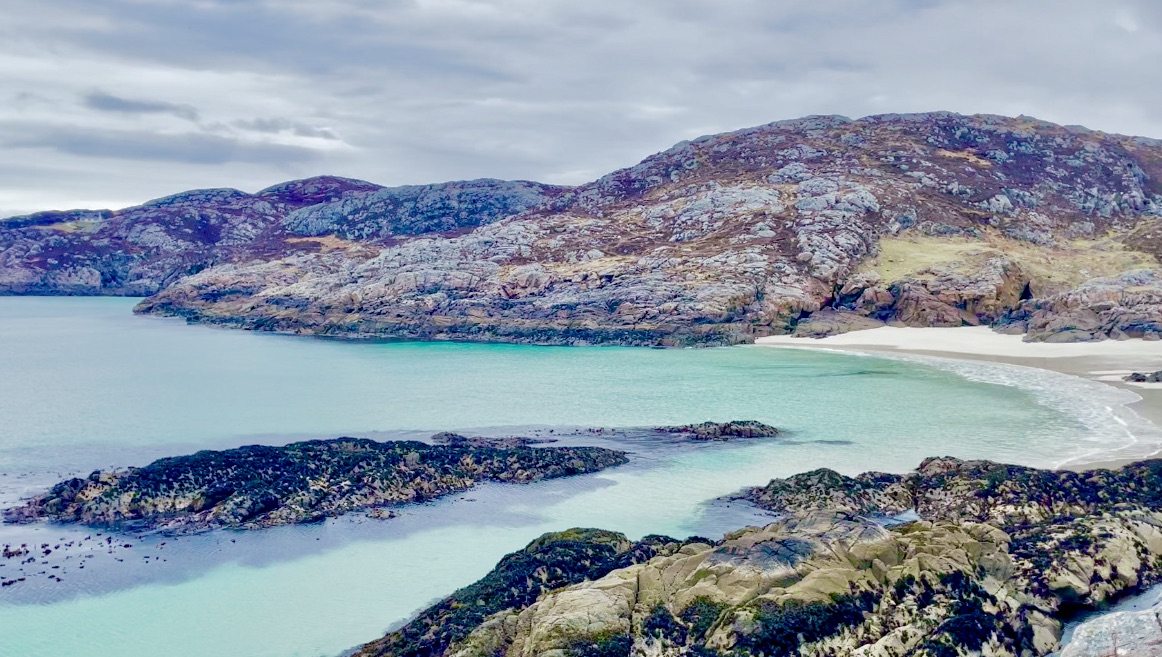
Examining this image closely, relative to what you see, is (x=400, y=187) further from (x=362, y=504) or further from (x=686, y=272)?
(x=362, y=504)

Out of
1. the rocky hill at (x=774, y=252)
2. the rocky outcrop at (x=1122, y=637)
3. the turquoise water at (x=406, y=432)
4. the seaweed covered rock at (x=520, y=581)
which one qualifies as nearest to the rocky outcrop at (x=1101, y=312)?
the rocky hill at (x=774, y=252)

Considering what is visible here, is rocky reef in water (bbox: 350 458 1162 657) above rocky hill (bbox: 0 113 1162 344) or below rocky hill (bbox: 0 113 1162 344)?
below

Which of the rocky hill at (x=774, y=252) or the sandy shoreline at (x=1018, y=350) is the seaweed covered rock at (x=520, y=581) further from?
the rocky hill at (x=774, y=252)

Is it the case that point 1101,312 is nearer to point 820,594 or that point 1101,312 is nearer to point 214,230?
point 820,594

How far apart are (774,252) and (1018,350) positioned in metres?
26.1

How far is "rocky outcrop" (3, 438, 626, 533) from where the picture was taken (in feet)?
→ 74.4

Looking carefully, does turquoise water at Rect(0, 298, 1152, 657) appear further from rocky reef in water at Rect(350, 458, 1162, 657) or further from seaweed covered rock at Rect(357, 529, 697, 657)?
rocky reef in water at Rect(350, 458, 1162, 657)

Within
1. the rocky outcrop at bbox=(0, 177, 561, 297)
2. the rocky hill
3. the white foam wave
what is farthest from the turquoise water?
the rocky outcrop at bbox=(0, 177, 561, 297)

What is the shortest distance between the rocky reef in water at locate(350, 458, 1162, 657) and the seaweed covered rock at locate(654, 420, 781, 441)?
1457 cm

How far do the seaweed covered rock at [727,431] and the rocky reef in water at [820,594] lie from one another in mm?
14569

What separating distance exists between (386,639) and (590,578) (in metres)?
3.94

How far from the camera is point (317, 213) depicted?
142 m

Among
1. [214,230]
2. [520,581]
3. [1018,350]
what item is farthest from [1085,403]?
[214,230]

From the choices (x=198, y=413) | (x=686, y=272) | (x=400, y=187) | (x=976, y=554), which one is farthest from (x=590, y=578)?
(x=400, y=187)
